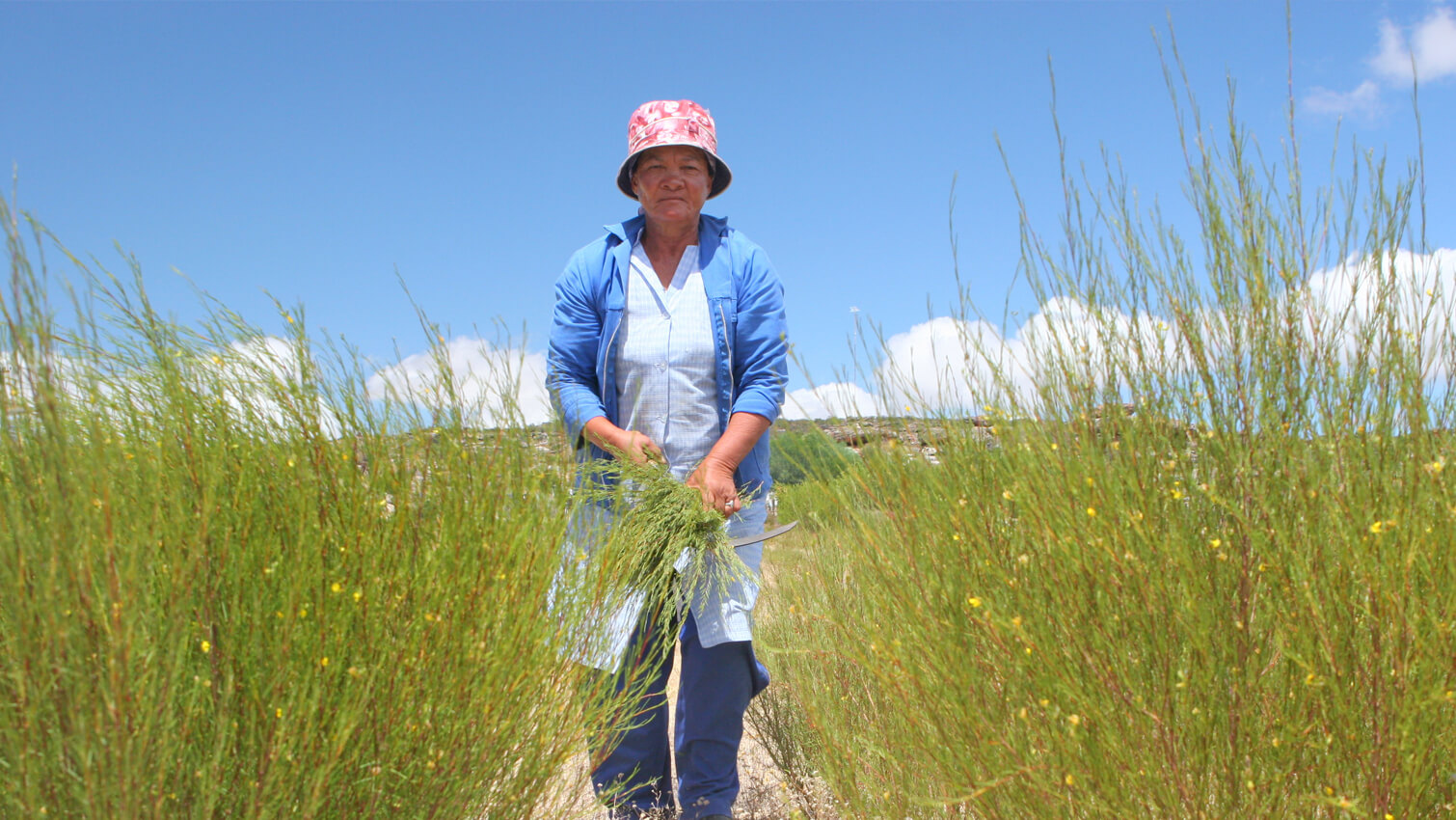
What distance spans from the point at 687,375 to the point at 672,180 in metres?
0.53

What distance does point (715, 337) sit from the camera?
2.46m

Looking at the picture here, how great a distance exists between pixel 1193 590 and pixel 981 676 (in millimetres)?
437

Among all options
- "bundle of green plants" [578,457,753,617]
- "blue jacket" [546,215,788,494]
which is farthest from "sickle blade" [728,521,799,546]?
"blue jacket" [546,215,788,494]

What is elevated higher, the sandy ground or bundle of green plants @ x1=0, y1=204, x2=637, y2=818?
bundle of green plants @ x1=0, y1=204, x2=637, y2=818

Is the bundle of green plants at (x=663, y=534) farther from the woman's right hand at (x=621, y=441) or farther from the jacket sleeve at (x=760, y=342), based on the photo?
the jacket sleeve at (x=760, y=342)

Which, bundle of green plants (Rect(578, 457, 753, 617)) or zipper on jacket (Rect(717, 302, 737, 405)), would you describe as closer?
bundle of green plants (Rect(578, 457, 753, 617))

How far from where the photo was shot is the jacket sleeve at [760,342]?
8.02 ft

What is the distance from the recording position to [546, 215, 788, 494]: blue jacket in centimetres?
246

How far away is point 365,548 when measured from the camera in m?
1.67

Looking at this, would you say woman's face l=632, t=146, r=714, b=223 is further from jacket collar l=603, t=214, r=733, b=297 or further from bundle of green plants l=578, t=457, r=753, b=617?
bundle of green plants l=578, t=457, r=753, b=617

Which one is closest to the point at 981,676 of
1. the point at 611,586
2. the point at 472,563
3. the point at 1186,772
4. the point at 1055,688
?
the point at 1055,688

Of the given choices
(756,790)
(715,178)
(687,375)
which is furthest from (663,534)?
(756,790)

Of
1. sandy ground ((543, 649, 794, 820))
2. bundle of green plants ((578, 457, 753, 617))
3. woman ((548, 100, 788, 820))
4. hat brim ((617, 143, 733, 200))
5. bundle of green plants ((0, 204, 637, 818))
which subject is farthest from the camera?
sandy ground ((543, 649, 794, 820))

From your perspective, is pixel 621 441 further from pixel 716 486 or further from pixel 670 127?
pixel 670 127
